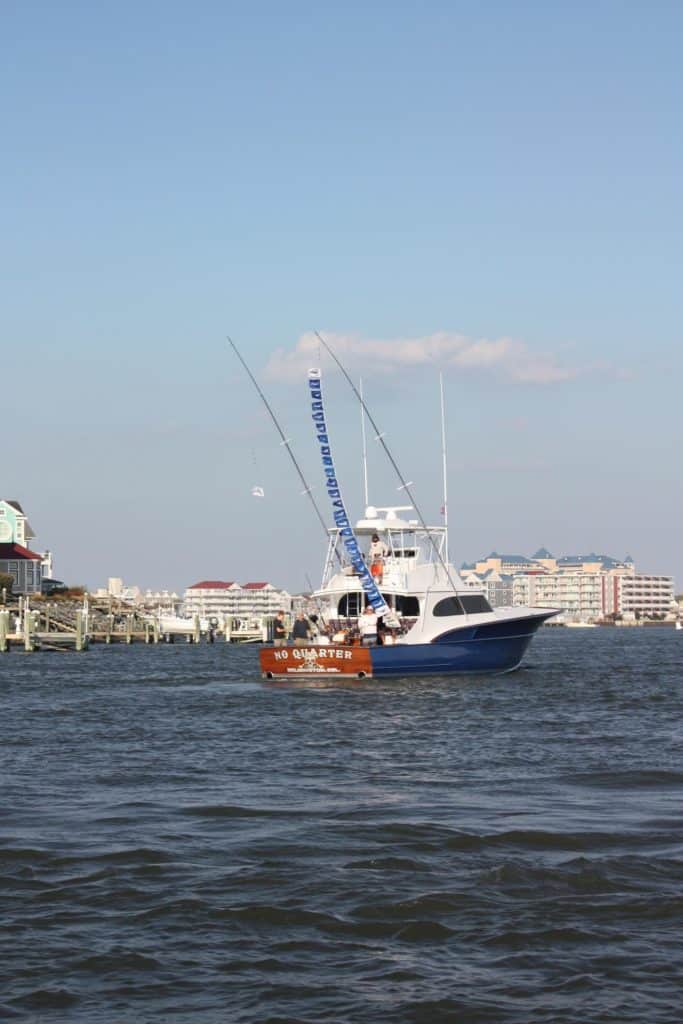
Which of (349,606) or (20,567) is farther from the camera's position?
(20,567)

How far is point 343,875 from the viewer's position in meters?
14.6

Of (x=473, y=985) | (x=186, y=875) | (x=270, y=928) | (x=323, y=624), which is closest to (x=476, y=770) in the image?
(x=186, y=875)

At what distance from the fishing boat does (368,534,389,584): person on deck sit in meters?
0.06

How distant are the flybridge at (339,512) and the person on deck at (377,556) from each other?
77 cm

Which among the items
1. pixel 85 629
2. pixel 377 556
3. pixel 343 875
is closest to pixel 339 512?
pixel 377 556

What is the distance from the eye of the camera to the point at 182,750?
26.4 meters

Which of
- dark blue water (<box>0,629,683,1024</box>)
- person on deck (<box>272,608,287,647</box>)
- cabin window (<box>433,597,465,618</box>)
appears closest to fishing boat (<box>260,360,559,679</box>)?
cabin window (<box>433,597,465,618</box>)

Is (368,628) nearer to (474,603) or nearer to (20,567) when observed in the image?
(474,603)

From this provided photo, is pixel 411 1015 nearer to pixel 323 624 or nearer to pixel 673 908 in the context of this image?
pixel 673 908

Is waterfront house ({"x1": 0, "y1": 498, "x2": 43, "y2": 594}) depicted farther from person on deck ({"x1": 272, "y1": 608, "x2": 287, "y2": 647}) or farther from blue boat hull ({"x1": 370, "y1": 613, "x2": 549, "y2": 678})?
blue boat hull ({"x1": 370, "y1": 613, "x2": 549, "y2": 678})

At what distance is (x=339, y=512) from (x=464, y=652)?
19.7 ft

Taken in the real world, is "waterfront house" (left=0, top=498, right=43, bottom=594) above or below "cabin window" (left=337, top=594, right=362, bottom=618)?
Answer: above

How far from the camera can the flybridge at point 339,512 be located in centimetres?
4369

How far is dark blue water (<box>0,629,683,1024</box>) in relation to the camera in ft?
35.1
